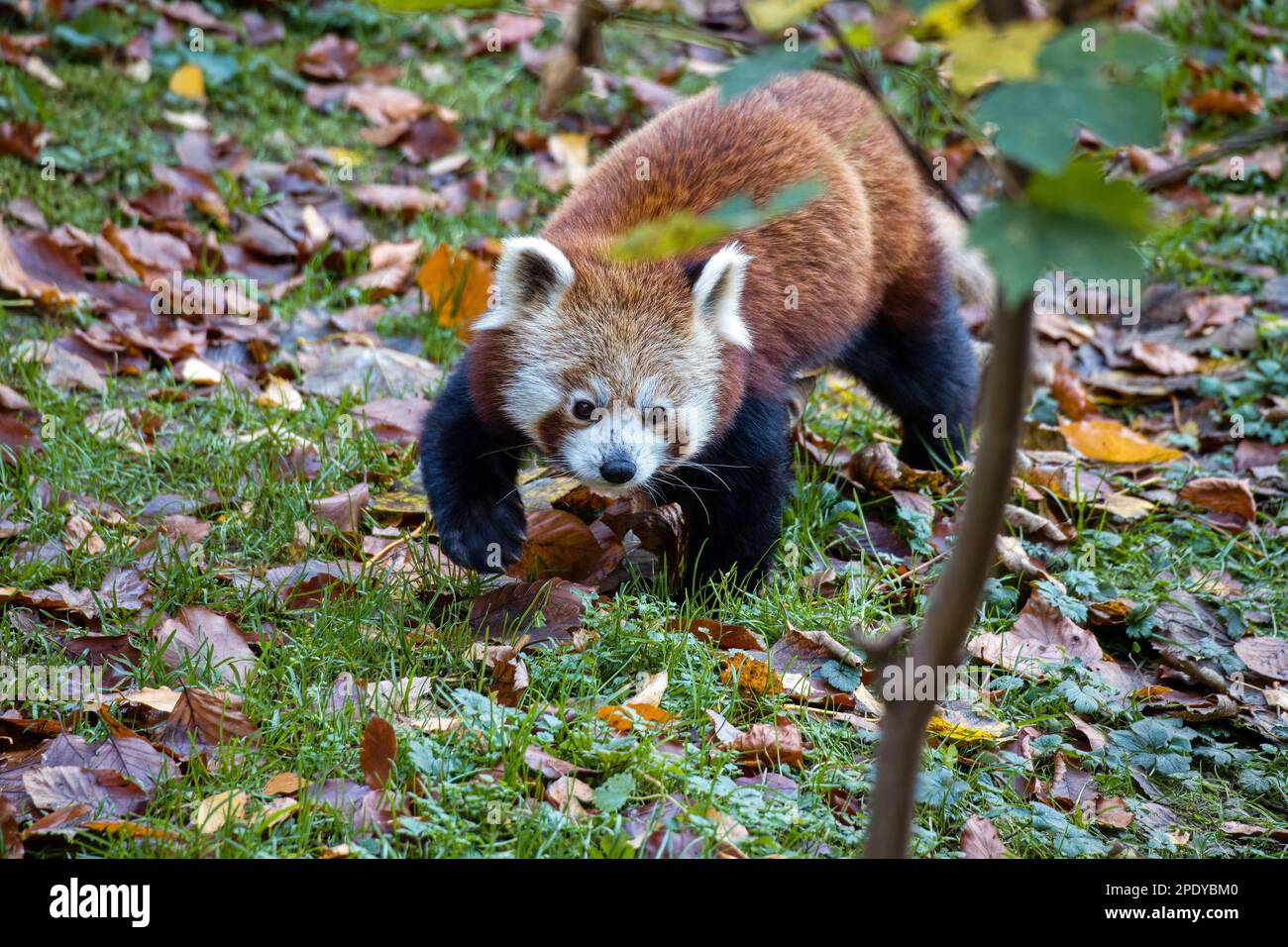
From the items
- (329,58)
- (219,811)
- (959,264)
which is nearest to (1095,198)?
(219,811)

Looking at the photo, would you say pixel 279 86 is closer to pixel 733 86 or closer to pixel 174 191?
pixel 174 191

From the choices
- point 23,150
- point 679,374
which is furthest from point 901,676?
point 23,150

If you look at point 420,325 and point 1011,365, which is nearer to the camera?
point 1011,365

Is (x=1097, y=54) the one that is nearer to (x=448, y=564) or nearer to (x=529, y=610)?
(x=529, y=610)

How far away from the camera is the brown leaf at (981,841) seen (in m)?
3.05

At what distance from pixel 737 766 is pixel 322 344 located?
336cm

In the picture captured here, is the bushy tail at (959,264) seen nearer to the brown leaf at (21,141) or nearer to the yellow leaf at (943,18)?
the yellow leaf at (943,18)

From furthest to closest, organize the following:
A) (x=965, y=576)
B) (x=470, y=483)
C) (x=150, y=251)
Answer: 1. (x=150, y=251)
2. (x=470, y=483)
3. (x=965, y=576)

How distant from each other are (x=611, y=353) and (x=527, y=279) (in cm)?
37

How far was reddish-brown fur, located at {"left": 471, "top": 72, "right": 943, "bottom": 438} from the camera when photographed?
4191 millimetres

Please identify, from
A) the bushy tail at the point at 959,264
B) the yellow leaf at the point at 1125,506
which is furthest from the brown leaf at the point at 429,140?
the yellow leaf at the point at 1125,506

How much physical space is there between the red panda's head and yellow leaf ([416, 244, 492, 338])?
5.80ft

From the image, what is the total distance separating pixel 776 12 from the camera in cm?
155

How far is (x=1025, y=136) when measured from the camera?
1.40m
